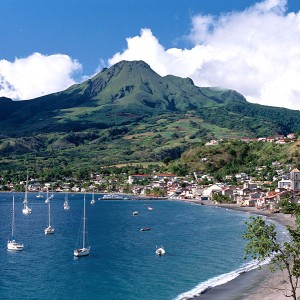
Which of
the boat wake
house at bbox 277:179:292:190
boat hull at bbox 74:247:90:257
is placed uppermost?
house at bbox 277:179:292:190

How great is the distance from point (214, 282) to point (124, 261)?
16.8 metres

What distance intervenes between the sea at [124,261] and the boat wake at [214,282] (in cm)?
10

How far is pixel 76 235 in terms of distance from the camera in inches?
3684

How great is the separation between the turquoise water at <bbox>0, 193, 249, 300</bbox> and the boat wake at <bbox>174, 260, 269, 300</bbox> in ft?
2.64

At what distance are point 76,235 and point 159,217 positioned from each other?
122 ft

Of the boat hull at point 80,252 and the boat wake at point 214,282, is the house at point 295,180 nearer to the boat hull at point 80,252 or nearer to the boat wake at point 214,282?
the boat wake at point 214,282

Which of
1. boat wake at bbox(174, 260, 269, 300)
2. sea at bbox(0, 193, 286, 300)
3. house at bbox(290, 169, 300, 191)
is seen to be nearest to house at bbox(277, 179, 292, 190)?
house at bbox(290, 169, 300, 191)

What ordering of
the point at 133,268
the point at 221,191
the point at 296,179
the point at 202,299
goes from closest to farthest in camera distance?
1. the point at 202,299
2. the point at 133,268
3. the point at 296,179
4. the point at 221,191

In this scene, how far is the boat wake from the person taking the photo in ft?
161

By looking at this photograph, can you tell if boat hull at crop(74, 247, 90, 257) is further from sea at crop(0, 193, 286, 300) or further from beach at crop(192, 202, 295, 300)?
beach at crop(192, 202, 295, 300)

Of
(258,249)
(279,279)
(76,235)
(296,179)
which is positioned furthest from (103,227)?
(258,249)

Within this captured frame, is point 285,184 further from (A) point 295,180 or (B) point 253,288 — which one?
(B) point 253,288

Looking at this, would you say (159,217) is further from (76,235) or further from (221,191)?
(221,191)

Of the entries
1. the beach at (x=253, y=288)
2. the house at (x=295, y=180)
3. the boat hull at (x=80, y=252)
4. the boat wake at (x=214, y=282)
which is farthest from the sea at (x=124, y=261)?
the house at (x=295, y=180)
